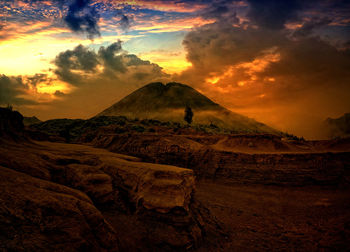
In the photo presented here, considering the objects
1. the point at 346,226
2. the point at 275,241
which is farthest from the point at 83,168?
the point at 346,226

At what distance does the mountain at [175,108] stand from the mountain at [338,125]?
19.0 metres

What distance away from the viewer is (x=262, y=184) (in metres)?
17.1

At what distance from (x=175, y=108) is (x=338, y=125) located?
70782 millimetres

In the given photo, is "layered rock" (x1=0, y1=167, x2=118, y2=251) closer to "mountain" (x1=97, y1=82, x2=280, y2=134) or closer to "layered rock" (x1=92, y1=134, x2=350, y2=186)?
"layered rock" (x1=92, y1=134, x2=350, y2=186)

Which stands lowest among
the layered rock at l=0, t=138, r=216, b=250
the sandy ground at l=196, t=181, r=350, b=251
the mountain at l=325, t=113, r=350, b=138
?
the sandy ground at l=196, t=181, r=350, b=251

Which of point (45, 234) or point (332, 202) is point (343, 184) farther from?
point (45, 234)

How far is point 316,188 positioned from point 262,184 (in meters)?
3.68

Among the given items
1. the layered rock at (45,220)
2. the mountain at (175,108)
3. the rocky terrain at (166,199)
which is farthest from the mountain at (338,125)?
the layered rock at (45,220)

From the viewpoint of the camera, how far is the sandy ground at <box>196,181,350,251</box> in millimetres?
8680

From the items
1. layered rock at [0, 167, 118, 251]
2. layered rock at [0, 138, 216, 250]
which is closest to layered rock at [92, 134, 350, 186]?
layered rock at [0, 138, 216, 250]

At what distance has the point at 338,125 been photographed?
7988 centimetres

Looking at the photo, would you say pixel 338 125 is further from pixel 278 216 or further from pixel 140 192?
pixel 140 192

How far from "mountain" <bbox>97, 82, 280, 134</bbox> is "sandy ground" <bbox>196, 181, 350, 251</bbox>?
80.6 meters

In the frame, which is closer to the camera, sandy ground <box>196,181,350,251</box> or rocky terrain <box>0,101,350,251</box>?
rocky terrain <box>0,101,350,251</box>
